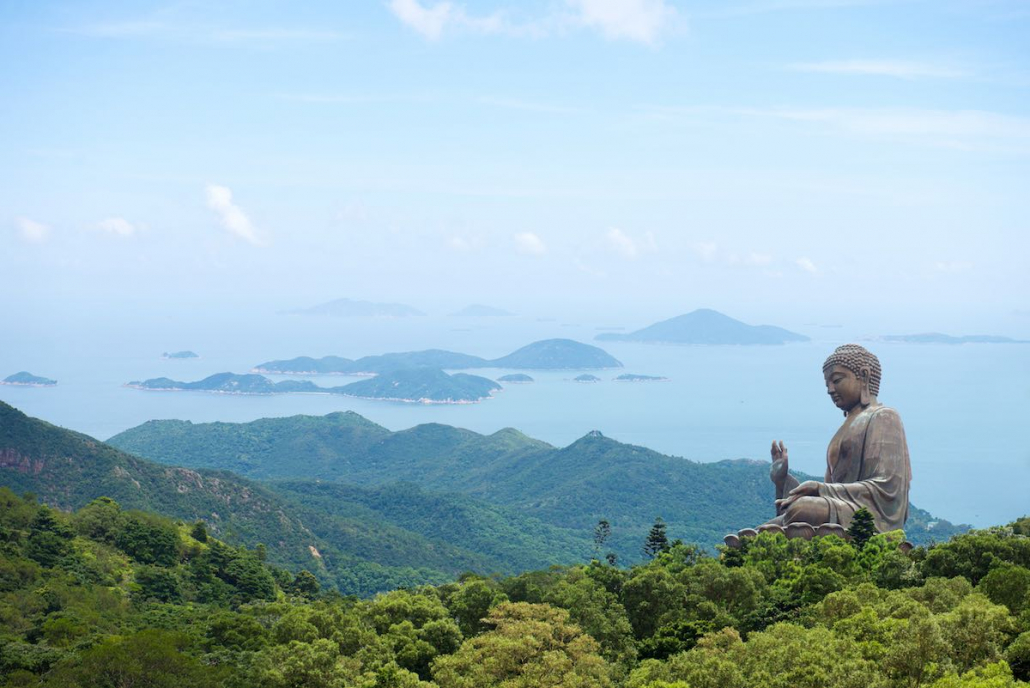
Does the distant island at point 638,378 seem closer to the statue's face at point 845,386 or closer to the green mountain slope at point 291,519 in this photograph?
the green mountain slope at point 291,519

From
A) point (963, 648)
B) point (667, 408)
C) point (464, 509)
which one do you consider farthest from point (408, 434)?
point (963, 648)

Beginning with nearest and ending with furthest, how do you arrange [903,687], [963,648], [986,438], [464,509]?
[903,687], [963,648], [464,509], [986,438]

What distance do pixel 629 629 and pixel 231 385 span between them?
481 feet

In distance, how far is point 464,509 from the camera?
69.6m

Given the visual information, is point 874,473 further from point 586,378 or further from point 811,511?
point 586,378

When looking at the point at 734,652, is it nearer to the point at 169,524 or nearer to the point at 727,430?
the point at 169,524

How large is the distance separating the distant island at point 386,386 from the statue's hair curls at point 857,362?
130 meters

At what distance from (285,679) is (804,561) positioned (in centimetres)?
1029

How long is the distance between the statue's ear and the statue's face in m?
0.06

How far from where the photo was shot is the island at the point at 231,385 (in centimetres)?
16088

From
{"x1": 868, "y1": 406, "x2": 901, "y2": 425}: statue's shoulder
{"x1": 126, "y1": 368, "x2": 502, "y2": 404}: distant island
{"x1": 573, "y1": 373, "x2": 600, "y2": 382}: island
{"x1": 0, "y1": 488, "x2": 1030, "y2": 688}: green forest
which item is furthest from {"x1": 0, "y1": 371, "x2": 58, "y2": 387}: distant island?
{"x1": 868, "y1": 406, "x2": 901, "y2": 425}: statue's shoulder

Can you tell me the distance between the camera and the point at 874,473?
23.3 meters

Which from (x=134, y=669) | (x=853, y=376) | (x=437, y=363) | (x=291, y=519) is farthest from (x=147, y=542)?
(x=437, y=363)

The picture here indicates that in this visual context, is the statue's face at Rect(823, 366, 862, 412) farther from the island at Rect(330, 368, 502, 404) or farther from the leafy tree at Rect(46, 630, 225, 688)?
the island at Rect(330, 368, 502, 404)
